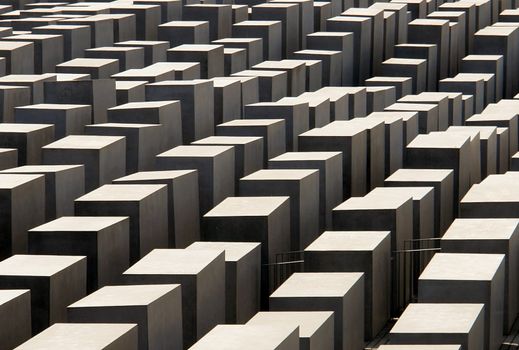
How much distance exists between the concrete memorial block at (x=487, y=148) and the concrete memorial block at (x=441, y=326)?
514 inches

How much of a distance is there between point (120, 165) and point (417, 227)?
6.95 meters

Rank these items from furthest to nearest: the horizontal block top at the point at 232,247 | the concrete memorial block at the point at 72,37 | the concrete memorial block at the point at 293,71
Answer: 1. the concrete memorial block at the point at 72,37
2. the concrete memorial block at the point at 293,71
3. the horizontal block top at the point at 232,247

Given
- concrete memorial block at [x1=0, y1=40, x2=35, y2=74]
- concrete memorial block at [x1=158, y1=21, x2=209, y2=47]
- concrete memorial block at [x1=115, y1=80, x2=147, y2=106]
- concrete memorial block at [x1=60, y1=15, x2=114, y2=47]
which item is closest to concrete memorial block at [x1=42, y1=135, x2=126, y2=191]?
concrete memorial block at [x1=115, y1=80, x2=147, y2=106]

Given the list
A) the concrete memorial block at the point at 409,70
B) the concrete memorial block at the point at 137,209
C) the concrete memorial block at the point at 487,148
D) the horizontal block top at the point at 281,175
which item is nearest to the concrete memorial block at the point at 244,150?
the horizontal block top at the point at 281,175

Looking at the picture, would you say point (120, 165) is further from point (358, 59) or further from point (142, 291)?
point (358, 59)

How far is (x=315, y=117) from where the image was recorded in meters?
36.6

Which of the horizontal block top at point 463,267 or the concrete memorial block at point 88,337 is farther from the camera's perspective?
the horizontal block top at point 463,267

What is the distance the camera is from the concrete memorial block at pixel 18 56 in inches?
1597

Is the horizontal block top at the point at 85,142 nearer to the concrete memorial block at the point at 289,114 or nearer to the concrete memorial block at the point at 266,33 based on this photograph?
the concrete memorial block at the point at 289,114

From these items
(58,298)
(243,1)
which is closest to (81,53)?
(243,1)

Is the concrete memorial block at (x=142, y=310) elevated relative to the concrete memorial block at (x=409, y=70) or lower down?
lower down

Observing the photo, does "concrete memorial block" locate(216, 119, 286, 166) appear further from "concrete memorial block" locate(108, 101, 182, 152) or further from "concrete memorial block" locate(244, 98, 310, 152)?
"concrete memorial block" locate(108, 101, 182, 152)

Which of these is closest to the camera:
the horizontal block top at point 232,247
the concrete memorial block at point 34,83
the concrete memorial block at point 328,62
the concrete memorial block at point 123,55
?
the horizontal block top at point 232,247

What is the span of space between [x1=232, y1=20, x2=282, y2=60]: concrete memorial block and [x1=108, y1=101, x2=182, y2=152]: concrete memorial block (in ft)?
43.1
